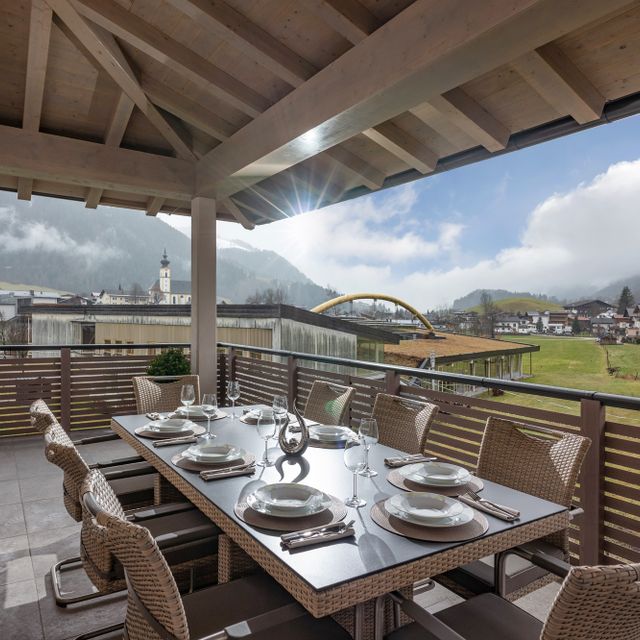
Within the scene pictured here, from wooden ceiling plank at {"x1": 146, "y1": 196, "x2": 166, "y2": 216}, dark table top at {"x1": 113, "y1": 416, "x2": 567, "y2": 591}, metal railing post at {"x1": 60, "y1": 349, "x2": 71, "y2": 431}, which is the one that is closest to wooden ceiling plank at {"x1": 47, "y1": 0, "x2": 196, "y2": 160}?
wooden ceiling plank at {"x1": 146, "y1": 196, "x2": 166, "y2": 216}

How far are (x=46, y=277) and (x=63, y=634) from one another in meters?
18.5

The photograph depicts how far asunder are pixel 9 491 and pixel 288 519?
3.21 meters

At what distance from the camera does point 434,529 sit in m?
1.39

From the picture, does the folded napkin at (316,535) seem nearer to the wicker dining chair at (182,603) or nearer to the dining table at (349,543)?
the dining table at (349,543)

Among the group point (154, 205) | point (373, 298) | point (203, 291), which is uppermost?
point (154, 205)

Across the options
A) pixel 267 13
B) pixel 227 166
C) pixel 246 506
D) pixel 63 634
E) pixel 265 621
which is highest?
pixel 267 13

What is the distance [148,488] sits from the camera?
8.35ft

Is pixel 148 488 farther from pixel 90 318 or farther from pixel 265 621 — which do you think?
pixel 90 318

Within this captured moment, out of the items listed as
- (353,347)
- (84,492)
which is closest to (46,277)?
(353,347)

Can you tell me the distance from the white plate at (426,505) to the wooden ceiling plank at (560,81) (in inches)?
95.4

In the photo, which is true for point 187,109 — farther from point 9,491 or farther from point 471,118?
point 9,491

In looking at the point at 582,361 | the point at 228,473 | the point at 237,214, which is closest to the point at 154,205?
the point at 237,214

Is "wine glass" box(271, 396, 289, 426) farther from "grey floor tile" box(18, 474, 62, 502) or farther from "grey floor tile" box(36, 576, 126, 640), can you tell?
"grey floor tile" box(18, 474, 62, 502)

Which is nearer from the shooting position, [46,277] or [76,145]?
[76,145]
